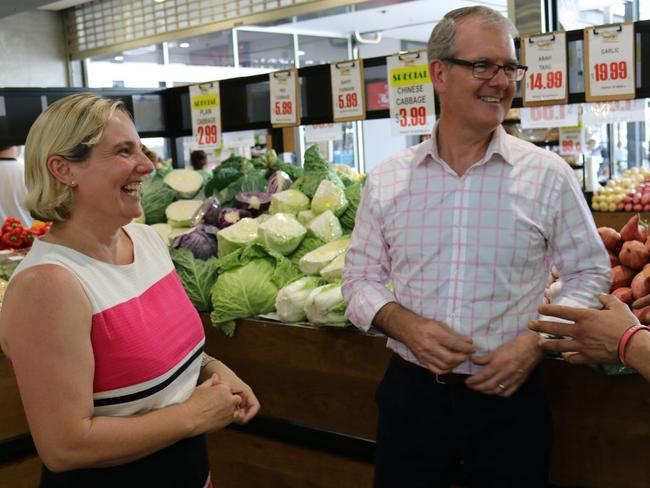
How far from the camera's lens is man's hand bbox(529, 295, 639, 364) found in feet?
5.60

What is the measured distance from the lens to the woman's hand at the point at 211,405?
1.69 meters

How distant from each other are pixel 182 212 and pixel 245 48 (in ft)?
27.7

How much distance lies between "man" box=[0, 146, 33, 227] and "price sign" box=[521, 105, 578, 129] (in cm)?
455

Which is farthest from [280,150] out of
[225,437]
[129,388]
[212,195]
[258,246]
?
[129,388]

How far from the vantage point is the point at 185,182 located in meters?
4.45

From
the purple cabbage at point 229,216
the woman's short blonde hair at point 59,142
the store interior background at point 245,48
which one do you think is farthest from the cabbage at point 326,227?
the store interior background at point 245,48

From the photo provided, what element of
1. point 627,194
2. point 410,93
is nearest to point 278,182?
point 410,93

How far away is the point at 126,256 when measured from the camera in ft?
5.96

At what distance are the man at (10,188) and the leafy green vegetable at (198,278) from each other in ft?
10.5

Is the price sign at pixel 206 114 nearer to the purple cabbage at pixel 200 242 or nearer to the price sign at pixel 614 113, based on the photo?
the purple cabbage at pixel 200 242

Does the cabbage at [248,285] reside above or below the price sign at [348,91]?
below

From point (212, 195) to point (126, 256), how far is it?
2522mm

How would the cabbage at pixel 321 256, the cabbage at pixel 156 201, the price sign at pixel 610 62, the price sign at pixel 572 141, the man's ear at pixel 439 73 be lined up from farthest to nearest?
the price sign at pixel 572 141
the cabbage at pixel 156 201
the cabbage at pixel 321 256
the price sign at pixel 610 62
the man's ear at pixel 439 73

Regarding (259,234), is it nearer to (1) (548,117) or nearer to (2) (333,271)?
(2) (333,271)
